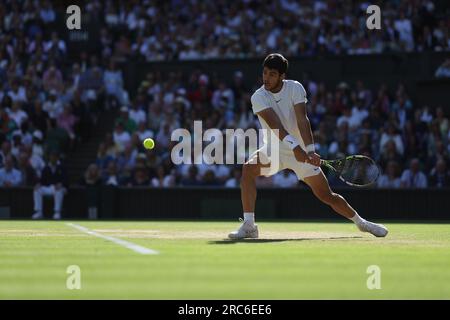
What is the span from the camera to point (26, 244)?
11.3m

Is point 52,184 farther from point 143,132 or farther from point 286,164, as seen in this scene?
point 286,164

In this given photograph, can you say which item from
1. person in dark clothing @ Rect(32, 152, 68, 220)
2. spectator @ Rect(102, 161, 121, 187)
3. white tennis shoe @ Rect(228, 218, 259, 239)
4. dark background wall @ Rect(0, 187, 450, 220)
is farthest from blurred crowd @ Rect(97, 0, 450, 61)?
white tennis shoe @ Rect(228, 218, 259, 239)

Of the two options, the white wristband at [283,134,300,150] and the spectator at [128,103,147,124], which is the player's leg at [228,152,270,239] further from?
the spectator at [128,103,147,124]

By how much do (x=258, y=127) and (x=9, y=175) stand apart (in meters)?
6.27

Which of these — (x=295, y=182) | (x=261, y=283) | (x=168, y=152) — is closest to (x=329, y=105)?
(x=295, y=182)

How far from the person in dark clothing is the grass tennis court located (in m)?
10.5

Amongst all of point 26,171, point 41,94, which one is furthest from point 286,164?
point 41,94

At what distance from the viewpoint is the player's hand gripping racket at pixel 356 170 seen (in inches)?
499

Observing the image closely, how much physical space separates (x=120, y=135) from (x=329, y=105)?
17.4 ft

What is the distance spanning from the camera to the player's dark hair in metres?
11.7

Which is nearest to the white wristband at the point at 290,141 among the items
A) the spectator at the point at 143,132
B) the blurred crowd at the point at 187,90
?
the blurred crowd at the point at 187,90

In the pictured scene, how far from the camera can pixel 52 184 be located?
23.2m

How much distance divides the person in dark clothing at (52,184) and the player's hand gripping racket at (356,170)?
1138 centimetres

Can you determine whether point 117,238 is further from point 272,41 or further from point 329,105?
point 272,41
